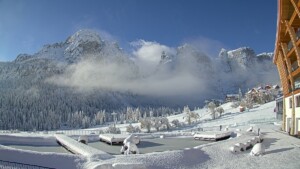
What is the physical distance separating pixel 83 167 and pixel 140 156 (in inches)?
204

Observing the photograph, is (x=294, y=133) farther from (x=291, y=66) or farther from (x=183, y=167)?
(x=183, y=167)

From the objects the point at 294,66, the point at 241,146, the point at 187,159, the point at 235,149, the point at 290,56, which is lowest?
the point at 187,159

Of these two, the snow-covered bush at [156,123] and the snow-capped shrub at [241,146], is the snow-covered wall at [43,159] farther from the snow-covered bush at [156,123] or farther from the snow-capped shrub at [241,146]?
the snow-covered bush at [156,123]

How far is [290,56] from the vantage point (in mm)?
45688

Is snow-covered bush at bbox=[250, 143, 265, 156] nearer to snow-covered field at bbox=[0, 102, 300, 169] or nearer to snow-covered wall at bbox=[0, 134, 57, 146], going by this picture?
snow-covered field at bbox=[0, 102, 300, 169]

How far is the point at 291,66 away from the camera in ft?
149

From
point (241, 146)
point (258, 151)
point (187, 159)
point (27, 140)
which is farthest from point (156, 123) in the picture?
point (187, 159)

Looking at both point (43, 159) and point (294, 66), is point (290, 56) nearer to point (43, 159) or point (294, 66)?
point (294, 66)

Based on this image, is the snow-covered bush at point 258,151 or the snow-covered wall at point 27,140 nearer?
the snow-covered bush at point 258,151

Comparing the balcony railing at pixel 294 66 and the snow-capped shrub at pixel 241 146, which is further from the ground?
the balcony railing at pixel 294 66

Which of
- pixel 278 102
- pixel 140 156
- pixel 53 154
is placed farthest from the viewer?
pixel 278 102

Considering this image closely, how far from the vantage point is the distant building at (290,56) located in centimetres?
3940

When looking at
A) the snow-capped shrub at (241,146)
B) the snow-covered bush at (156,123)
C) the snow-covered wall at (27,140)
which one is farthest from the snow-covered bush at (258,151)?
the snow-covered bush at (156,123)

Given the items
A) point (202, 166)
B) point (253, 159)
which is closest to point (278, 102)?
point (253, 159)
